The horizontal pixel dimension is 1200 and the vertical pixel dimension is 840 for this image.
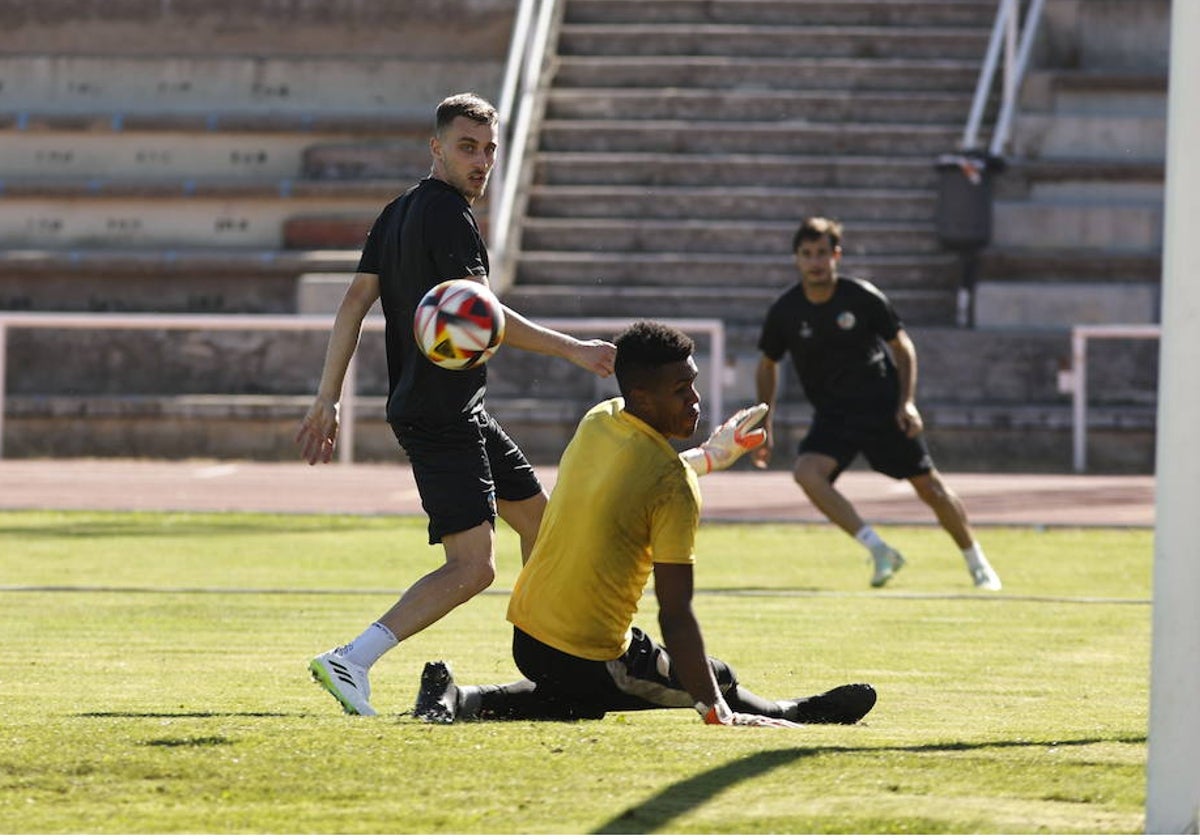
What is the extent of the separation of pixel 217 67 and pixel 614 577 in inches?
867

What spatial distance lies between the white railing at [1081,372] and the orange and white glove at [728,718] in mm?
15913

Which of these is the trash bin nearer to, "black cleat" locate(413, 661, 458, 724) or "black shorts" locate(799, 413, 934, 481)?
"black shorts" locate(799, 413, 934, 481)

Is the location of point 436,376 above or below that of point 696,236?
above

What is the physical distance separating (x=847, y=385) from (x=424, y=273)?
20.9 ft

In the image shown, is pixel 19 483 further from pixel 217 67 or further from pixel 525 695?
pixel 525 695

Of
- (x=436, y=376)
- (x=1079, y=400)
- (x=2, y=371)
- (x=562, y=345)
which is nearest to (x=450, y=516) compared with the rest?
(x=436, y=376)

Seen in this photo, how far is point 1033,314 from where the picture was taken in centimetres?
2452

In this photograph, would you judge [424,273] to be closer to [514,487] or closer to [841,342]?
[514,487]

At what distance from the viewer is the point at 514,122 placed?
87.0 ft

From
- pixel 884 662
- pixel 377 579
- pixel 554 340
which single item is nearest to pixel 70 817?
pixel 554 340

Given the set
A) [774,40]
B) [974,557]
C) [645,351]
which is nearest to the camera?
[645,351]

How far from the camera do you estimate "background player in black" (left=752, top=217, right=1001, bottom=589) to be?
13.5 m

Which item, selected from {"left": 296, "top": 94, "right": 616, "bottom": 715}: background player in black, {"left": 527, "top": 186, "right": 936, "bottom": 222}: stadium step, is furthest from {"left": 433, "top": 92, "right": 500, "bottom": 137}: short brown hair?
{"left": 527, "top": 186, "right": 936, "bottom": 222}: stadium step

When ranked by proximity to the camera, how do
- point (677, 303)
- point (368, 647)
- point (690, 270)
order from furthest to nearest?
point (690, 270) < point (677, 303) < point (368, 647)
